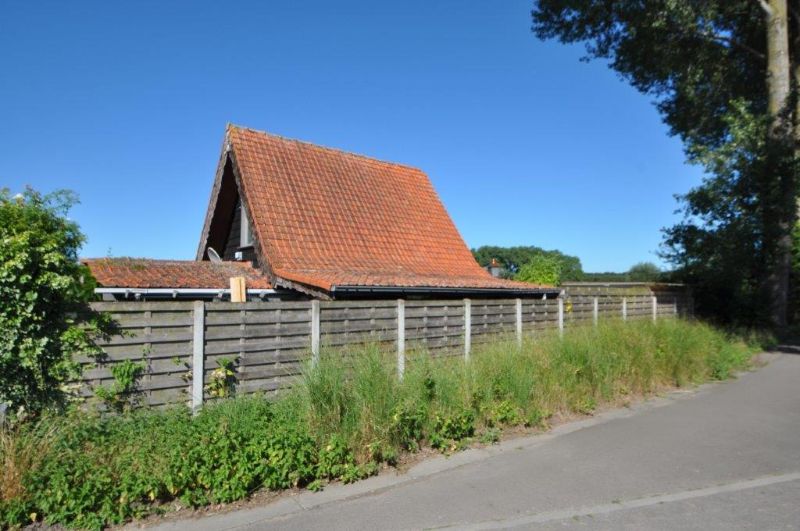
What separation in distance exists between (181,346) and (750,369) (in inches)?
453

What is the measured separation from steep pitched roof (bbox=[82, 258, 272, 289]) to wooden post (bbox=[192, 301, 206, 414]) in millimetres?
4615

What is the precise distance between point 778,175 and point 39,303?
1763 centimetres

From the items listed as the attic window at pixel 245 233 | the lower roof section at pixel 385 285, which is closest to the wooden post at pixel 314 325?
the lower roof section at pixel 385 285

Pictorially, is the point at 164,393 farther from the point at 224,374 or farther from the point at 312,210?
the point at 312,210

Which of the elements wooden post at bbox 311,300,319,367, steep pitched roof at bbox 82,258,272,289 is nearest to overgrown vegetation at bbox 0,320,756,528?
wooden post at bbox 311,300,319,367

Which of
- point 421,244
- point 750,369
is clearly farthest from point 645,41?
point 750,369

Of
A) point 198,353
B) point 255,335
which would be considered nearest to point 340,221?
point 255,335

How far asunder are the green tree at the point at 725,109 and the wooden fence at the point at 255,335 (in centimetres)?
1050

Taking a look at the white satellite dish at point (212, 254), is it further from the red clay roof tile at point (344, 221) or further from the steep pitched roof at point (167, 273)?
the red clay roof tile at point (344, 221)

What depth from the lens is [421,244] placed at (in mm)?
16484

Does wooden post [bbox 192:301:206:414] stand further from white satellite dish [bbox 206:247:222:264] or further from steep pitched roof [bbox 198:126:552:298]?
white satellite dish [bbox 206:247:222:264]

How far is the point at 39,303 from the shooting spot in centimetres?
518

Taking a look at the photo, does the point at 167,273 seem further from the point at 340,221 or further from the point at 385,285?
the point at 340,221

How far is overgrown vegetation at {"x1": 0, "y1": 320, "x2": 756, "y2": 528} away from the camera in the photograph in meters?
4.24
